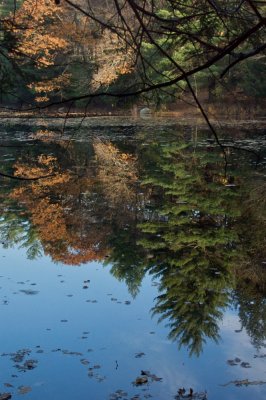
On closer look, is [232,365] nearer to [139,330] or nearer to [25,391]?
[139,330]

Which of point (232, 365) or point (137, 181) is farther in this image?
point (137, 181)

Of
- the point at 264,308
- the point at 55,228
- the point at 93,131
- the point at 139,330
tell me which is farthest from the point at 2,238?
the point at 93,131

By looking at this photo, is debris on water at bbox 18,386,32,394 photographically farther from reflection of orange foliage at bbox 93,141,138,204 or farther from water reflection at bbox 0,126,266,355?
reflection of orange foliage at bbox 93,141,138,204

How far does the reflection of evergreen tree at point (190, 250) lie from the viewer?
5867mm

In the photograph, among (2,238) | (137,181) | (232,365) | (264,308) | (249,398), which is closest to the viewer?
(249,398)

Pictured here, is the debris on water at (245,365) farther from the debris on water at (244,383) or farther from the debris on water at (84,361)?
the debris on water at (84,361)

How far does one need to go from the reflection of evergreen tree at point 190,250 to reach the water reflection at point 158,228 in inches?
0.5

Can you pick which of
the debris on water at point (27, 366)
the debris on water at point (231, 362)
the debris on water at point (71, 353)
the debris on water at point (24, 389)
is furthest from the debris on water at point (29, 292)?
the debris on water at point (231, 362)

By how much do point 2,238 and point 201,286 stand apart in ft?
11.8

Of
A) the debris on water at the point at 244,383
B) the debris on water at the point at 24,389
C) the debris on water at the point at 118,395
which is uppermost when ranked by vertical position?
the debris on water at the point at 24,389

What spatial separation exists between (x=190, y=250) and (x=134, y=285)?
4.23ft

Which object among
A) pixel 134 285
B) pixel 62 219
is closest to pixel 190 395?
pixel 134 285

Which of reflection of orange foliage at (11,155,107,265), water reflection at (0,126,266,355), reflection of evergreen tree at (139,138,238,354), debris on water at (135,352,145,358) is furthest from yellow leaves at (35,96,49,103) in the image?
debris on water at (135,352,145,358)

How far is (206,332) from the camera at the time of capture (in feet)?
18.3
